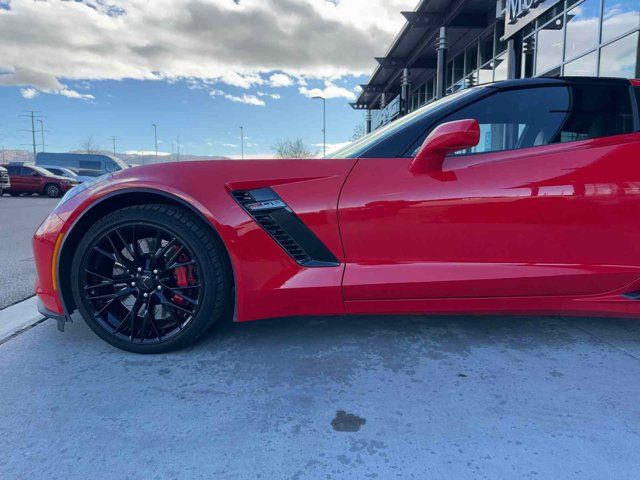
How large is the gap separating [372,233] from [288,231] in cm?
39

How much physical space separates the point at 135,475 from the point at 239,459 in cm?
32

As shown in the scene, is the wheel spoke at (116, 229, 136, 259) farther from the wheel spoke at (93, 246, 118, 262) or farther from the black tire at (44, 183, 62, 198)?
the black tire at (44, 183, 62, 198)

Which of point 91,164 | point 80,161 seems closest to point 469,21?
point 91,164

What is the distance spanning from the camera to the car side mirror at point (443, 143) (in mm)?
1776

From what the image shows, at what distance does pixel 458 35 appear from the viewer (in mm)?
14039

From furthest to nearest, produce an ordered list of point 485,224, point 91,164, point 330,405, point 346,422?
1. point 91,164
2. point 485,224
3. point 330,405
4. point 346,422

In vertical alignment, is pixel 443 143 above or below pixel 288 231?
above

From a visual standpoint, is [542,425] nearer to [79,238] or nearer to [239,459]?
[239,459]

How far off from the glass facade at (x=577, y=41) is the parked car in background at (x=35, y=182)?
17420mm

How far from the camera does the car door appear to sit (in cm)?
192

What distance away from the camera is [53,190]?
60.3 ft

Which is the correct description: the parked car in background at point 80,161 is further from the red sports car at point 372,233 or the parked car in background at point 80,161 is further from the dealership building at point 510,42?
the red sports car at point 372,233

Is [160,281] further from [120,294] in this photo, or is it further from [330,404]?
[330,404]

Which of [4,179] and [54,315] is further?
[4,179]
